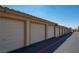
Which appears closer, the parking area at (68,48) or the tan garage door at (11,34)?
the tan garage door at (11,34)

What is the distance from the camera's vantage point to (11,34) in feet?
37.5

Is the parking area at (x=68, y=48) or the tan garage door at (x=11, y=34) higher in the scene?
the tan garage door at (x=11, y=34)

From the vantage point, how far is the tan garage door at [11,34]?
1021 cm

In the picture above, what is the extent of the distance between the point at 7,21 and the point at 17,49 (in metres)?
2.69

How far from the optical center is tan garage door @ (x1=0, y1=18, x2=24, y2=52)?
33.5 ft

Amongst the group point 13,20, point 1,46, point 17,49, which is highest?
point 13,20

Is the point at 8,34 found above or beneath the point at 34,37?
above

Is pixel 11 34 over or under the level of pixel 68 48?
over

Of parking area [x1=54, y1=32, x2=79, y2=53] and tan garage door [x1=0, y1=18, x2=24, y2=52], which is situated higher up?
tan garage door [x1=0, y1=18, x2=24, y2=52]

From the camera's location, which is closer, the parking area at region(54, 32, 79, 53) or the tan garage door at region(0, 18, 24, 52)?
the tan garage door at region(0, 18, 24, 52)

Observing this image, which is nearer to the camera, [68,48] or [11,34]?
[11,34]
